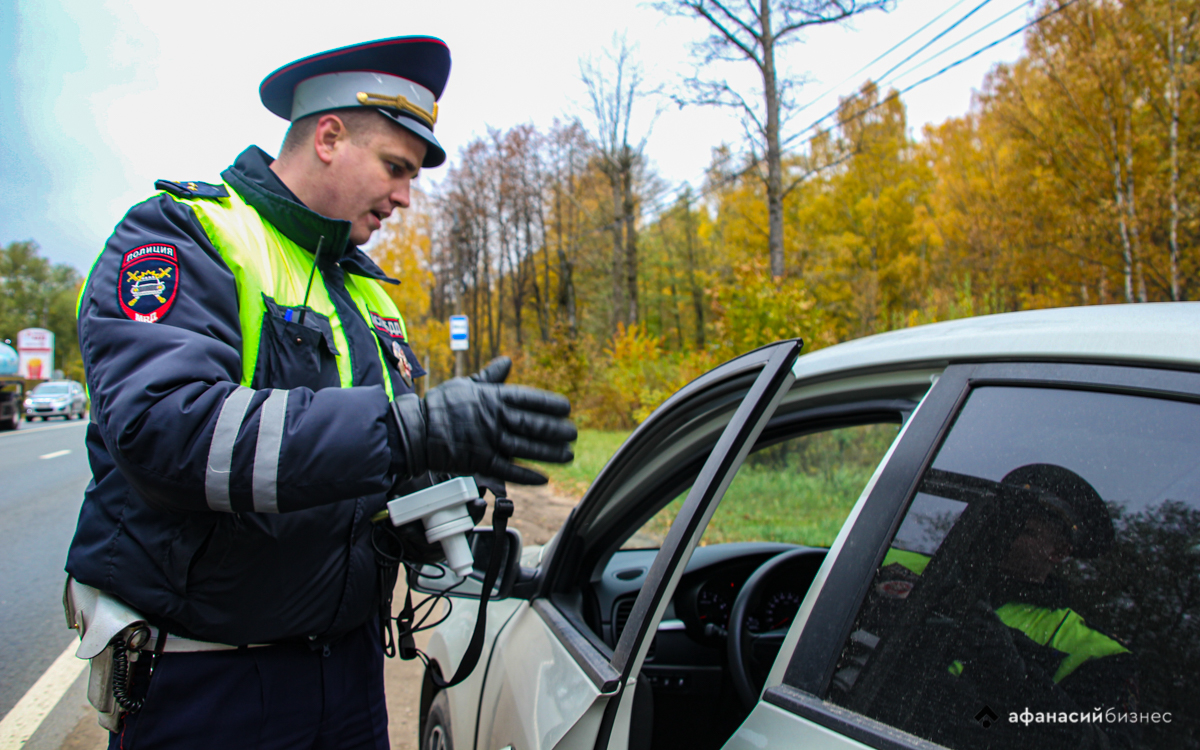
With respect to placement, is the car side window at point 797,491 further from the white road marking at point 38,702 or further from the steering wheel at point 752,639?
the white road marking at point 38,702

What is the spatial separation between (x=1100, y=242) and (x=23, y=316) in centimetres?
5495

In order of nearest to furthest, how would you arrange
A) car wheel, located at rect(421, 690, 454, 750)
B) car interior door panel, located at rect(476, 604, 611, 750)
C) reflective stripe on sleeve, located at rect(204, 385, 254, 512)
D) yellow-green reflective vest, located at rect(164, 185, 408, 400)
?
reflective stripe on sleeve, located at rect(204, 385, 254, 512) < car interior door panel, located at rect(476, 604, 611, 750) < yellow-green reflective vest, located at rect(164, 185, 408, 400) < car wheel, located at rect(421, 690, 454, 750)

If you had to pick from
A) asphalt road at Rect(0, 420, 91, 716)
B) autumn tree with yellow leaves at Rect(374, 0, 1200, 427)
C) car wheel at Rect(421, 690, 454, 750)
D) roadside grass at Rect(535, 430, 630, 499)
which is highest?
autumn tree with yellow leaves at Rect(374, 0, 1200, 427)

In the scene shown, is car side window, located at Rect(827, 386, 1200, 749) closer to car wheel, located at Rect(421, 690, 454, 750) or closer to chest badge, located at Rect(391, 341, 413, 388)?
chest badge, located at Rect(391, 341, 413, 388)

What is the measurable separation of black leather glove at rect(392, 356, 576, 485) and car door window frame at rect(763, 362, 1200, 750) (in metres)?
0.50

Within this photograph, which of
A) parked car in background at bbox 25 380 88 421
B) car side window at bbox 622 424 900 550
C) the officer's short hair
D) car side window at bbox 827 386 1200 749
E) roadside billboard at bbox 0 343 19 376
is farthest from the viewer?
parked car in background at bbox 25 380 88 421

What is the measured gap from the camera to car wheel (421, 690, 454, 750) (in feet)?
6.50

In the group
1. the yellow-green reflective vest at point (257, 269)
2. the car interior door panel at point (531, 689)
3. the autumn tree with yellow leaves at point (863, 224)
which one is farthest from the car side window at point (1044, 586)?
the autumn tree with yellow leaves at point (863, 224)

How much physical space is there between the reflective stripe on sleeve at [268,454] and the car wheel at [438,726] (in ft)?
4.03

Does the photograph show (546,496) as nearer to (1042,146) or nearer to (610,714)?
(610,714)

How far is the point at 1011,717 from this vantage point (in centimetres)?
77

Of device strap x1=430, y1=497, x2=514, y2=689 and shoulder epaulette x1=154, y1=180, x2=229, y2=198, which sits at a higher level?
shoulder epaulette x1=154, y1=180, x2=229, y2=198

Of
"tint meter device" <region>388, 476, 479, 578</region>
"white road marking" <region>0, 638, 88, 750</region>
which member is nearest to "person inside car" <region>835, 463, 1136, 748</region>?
"tint meter device" <region>388, 476, 479, 578</region>

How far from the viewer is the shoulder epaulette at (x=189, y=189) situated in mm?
1341
